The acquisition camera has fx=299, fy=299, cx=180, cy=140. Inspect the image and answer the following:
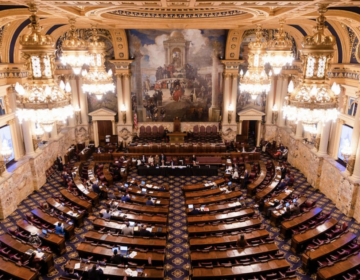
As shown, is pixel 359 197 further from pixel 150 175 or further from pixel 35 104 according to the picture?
pixel 35 104

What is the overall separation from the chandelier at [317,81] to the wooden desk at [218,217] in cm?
745

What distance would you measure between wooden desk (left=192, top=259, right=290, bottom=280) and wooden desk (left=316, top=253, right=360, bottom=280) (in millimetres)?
1093

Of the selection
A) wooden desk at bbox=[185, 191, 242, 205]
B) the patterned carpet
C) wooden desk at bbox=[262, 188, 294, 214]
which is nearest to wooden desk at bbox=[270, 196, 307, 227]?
the patterned carpet

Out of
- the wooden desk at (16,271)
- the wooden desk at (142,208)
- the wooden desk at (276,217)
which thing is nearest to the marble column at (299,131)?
the wooden desk at (276,217)

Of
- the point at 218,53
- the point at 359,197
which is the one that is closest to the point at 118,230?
the point at 359,197

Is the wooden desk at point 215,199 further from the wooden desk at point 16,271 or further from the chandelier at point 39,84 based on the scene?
the chandelier at point 39,84

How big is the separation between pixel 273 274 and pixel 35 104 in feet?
28.4

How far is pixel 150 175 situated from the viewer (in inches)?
803

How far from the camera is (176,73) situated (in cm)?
2456

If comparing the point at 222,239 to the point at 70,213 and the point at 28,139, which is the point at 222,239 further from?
the point at 28,139

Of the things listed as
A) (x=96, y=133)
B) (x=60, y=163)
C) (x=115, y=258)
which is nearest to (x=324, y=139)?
(x=115, y=258)

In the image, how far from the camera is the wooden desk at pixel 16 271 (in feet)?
31.8

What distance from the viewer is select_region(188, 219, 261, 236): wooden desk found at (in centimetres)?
1230

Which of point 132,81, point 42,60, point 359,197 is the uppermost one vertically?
point 42,60
